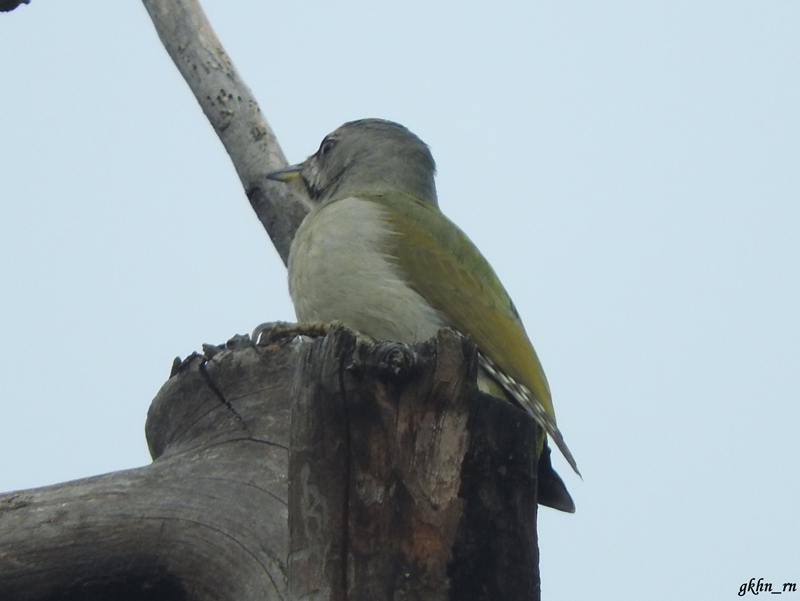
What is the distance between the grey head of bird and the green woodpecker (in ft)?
1.36

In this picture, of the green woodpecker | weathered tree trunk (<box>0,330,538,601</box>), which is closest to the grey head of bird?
the green woodpecker

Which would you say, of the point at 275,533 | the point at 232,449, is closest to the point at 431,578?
the point at 275,533

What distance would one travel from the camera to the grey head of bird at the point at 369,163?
18.8 ft

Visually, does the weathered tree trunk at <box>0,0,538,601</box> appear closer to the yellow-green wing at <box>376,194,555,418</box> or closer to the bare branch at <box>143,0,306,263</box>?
the yellow-green wing at <box>376,194,555,418</box>

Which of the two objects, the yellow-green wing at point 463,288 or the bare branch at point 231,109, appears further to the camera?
the bare branch at point 231,109

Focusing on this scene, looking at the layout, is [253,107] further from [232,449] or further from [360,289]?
[232,449]

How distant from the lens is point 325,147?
6.07 metres

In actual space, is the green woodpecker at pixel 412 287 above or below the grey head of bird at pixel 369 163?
below

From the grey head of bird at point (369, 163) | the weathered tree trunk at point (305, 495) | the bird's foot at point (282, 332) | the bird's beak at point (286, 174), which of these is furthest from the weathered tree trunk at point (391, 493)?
the grey head of bird at point (369, 163)

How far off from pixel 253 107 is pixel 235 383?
2379 millimetres

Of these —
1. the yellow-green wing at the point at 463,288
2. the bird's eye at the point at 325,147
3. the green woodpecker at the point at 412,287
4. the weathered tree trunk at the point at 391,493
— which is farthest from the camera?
the bird's eye at the point at 325,147

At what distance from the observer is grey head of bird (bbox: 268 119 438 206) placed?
18.8ft

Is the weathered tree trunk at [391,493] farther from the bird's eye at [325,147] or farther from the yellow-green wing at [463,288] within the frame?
the bird's eye at [325,147]

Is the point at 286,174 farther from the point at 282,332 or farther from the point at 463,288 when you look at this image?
the point at 282,332
